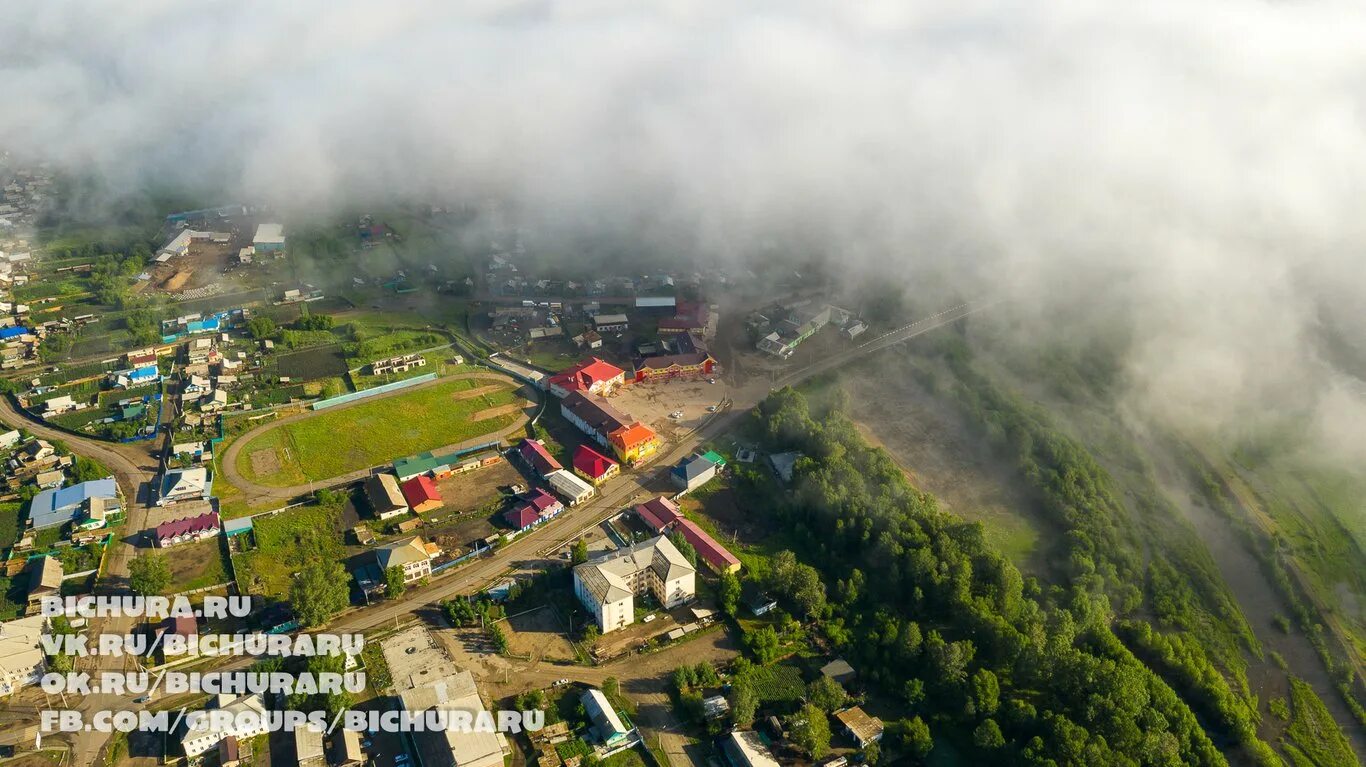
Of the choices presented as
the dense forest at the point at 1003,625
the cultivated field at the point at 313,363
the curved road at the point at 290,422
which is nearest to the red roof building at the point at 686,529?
the dense forest at the point at 1003,625

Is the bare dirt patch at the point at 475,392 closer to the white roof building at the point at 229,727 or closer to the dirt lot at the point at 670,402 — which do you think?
the dirt lot at the point at 670,402

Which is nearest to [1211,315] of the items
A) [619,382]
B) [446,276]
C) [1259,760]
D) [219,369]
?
[1259,760]

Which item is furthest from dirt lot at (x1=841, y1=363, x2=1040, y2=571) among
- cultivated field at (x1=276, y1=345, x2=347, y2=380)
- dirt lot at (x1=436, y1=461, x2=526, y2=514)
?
cultivated field at (x1=276, y1=345, x2=347, y2=380)

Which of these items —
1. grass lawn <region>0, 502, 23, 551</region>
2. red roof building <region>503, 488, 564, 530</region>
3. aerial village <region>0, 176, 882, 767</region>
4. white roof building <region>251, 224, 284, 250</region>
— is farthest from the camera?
white roof building <region>251, 224, 284, 250</region>

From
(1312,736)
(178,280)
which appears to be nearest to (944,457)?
(1312,736)

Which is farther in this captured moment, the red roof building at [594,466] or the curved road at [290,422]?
the red roof building at [594,466]

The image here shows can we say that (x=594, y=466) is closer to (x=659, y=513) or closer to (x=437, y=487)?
(x=659, y=513)

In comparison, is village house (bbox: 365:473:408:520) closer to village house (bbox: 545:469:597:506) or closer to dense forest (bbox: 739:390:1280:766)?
village house (bbox: 545:469:597:506)
